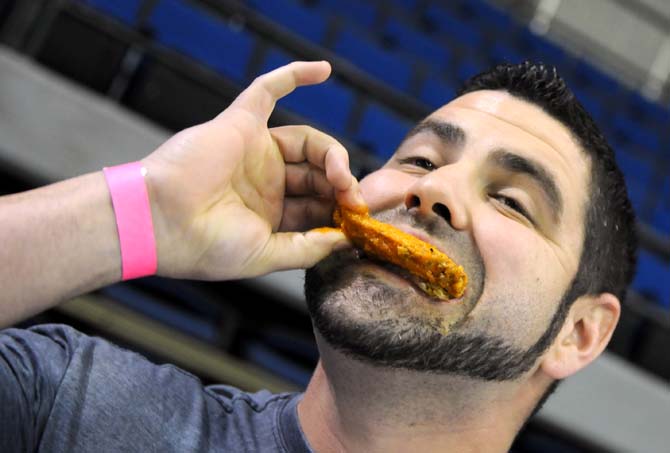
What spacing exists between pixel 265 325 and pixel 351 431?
117 centimetres

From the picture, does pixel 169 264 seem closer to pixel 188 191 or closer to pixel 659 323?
pixel 188 191

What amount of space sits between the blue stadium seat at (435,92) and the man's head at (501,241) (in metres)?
1.68

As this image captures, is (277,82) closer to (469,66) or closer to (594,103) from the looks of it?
(469,66)

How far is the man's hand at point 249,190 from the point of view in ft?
1.80

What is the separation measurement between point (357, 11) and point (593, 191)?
2.51 metres

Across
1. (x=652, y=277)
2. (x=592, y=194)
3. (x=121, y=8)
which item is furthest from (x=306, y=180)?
(x=652, y=277)

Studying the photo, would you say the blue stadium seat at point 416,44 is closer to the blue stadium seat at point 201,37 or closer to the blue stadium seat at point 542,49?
the blue stadium seat at point 542,49

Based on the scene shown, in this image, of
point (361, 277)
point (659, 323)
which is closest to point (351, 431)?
point (361, 277)

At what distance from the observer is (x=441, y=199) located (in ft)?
2.06

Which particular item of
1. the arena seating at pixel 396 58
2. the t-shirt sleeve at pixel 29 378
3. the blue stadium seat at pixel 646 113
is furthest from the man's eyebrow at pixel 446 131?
the blue stadium seat at pixel 646 113

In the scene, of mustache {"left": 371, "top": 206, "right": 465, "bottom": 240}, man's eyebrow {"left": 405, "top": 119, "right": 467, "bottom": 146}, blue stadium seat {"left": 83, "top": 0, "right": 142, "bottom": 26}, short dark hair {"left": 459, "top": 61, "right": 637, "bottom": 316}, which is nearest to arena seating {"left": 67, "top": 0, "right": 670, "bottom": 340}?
blue stadium seat {"left": 83, "top": 0, "right": 142, "bottom": 26}

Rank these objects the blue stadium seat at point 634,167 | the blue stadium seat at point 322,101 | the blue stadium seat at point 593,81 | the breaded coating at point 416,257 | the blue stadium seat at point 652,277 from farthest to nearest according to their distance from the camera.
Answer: the blue stadium seat at point 593,81 → the blue stadium seat at point 634,167 → the blue stadium seat at point 652,277 → the blue stadium seat at point 322,101 → the breaded coating at point 416,257

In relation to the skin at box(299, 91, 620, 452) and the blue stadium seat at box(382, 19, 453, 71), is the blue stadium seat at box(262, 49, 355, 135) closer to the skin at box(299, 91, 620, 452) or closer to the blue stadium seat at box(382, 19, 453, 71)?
the blue stadium seat at box(382, 19, 453, 71)

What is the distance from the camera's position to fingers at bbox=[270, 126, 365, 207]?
626mm
